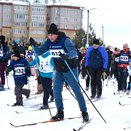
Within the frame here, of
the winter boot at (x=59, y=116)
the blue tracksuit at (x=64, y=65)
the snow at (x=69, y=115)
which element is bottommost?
the snow at (x=69, y=115)

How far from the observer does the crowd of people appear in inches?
311

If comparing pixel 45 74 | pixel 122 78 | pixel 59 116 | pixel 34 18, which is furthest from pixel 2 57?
pixel 34 18

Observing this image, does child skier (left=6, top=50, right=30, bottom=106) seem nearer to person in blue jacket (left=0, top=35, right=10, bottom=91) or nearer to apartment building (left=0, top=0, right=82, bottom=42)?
person in blue jacket (left=0, top=35, right=10, bottom=91)

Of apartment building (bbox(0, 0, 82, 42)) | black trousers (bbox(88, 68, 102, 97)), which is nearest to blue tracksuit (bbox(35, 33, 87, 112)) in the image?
black trousers (bbox(88, 68, 102, 97))

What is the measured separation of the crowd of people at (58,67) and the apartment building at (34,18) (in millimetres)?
102750

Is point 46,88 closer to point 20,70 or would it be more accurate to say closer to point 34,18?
point 20,70

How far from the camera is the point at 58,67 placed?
7980mm

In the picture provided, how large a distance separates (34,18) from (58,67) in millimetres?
110964

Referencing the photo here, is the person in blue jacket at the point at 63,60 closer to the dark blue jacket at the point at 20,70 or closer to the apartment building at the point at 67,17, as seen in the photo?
the dark blue jacket at the point at 20,70

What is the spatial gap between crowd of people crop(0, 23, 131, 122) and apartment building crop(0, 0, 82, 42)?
103 m

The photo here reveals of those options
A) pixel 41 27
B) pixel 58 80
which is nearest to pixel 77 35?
pixel 41 27

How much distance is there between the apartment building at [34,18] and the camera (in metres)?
117

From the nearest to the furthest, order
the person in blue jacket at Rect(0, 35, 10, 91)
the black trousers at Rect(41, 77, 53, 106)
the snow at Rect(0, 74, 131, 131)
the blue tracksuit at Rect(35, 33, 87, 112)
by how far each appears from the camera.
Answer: the snow at Rect(0, 74, 131, 131), the blue tracksuit at Rect(35, 33, 87, 112), the black trousers at Rect(41, 77, 53, 106), the person in blue jacket at Rect(0, 35, 10, 91)

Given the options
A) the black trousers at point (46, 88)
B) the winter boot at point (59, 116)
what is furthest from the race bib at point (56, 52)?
the black trousers at point (46, 88)
